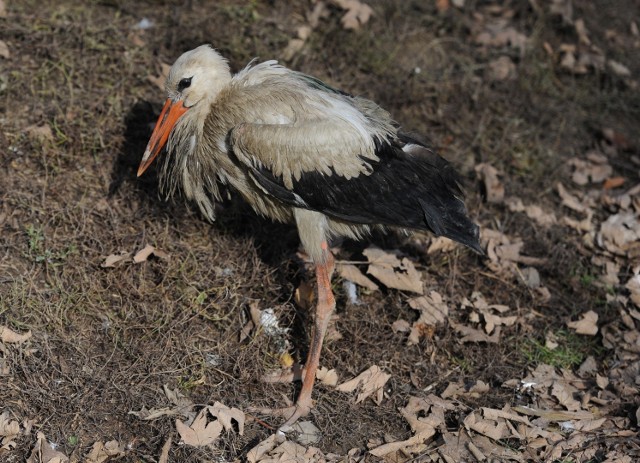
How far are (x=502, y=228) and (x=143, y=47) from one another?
321cm

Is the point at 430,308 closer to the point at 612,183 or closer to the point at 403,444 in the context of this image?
the point at 403,444

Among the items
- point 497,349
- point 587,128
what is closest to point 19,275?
point 497,349

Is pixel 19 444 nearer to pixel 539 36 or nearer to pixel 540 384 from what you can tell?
pixel 540 384

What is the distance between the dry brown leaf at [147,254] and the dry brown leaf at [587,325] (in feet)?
9.41

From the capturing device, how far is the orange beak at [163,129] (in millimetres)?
4707

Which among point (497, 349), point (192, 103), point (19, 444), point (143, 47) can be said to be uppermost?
point (192, 103)

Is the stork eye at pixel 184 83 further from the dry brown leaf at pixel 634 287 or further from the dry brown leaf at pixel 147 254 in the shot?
the dry brown leaf at pixel 634 287

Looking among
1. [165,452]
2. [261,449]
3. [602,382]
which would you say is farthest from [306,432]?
[602,382]

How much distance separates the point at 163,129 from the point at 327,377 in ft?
6.10

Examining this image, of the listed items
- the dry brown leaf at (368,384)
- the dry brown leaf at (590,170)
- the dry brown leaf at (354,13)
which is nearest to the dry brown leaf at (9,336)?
the dry brown leaf at (368,384)

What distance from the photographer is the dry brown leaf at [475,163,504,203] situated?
611cm

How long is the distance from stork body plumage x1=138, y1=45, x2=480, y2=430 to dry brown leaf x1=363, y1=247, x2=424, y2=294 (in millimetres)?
498

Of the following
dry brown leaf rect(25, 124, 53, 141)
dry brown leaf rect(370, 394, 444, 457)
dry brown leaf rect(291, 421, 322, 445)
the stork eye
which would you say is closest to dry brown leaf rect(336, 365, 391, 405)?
dry brown leaf rect(370, 394, 444, 457)

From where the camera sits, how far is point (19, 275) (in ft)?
15.5
